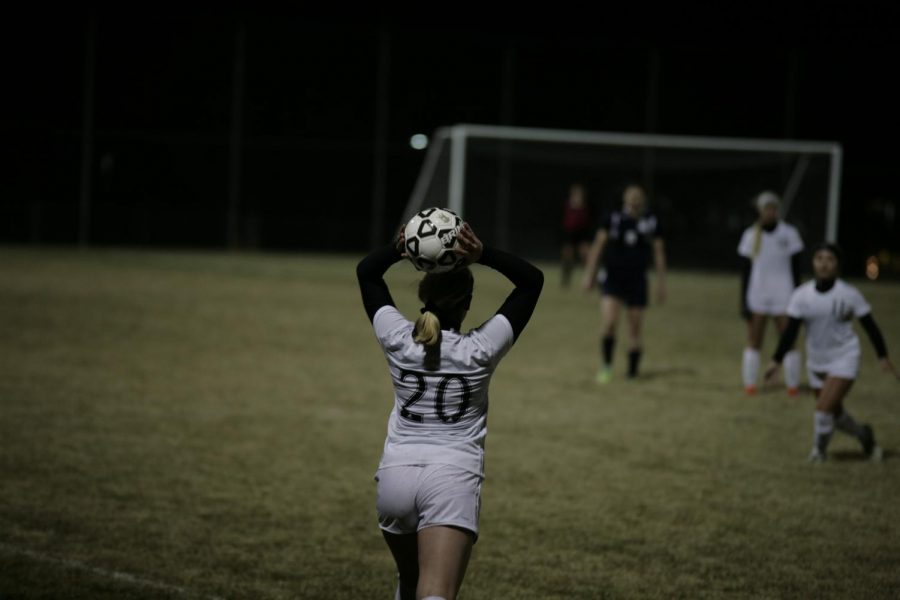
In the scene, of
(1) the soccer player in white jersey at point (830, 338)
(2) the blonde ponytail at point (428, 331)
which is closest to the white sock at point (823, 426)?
(1) the soccer player in white jersey at point (830, 338)

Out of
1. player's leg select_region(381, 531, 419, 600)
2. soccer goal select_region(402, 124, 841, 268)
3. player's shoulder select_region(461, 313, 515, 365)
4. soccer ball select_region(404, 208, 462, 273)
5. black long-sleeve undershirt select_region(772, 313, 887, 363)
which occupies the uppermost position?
soccer goal select_region(402, 124, 841, 268)

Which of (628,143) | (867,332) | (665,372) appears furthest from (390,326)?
(628,143)

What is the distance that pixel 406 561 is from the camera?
388 centimetres

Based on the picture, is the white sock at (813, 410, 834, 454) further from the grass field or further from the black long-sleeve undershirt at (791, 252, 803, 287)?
the black long-sleeve undershirt at (791, 252, 803, 287)

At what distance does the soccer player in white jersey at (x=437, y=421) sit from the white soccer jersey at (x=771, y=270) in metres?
8.47

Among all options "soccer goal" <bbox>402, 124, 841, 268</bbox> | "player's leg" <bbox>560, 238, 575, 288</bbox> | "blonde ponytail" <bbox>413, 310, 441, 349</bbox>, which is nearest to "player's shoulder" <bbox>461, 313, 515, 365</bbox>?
"blonde ponytail" <bbox>413, 310, 441, 349</bbox>

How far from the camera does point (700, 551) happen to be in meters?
6.16

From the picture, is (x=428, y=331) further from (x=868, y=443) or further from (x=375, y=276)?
(x=868, y=443)

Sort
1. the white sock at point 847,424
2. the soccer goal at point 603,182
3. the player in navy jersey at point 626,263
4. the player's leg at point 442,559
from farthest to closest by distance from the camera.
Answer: the soccer goal at point 603,182
the player in navy jersey at point 626,263
the white sock at point 847,424
the player's leg at point 442,559

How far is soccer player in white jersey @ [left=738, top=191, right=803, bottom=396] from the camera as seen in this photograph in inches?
464

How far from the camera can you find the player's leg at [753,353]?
1177 centimetres

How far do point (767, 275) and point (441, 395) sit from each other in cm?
878

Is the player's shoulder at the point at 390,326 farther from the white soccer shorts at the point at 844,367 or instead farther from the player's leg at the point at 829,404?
the white soccer shorts at the point at 844,367

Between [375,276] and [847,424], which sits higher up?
[375,276]
